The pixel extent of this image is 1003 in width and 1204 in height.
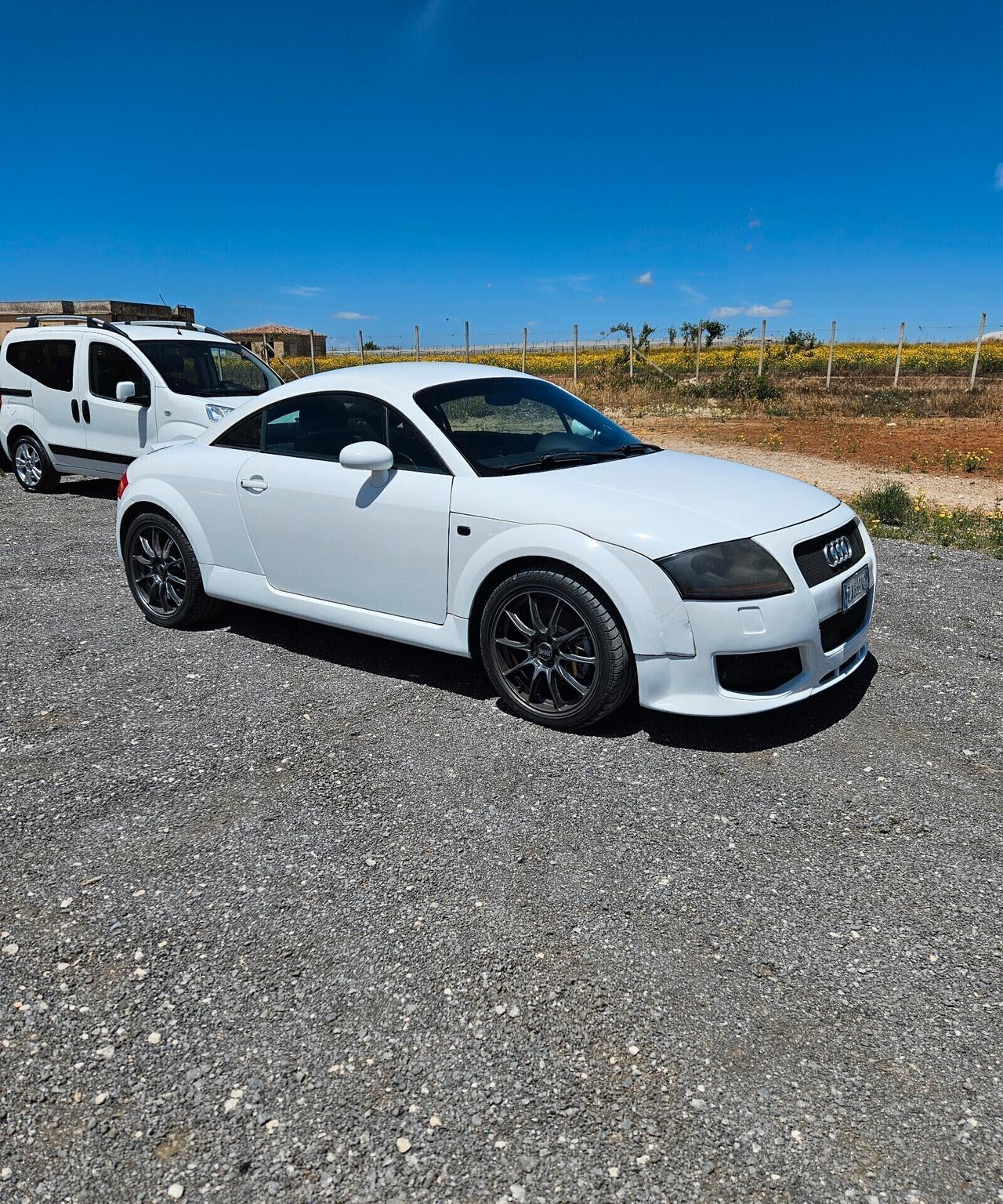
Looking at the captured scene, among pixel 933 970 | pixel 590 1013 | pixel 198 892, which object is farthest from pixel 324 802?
pixel 933 970

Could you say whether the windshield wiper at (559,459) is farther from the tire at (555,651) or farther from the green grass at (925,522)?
the green grass at (925,522)

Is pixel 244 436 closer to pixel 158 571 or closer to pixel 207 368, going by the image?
pixel 158 571

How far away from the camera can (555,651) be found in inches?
164

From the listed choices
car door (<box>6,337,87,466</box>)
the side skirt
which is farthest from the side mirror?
car door (<box>6,337,87,466</box>)

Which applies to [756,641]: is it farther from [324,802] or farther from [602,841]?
[324,802]

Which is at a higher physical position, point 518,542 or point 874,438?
point 518,542

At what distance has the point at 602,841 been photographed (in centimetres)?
339

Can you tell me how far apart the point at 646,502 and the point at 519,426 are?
43.9 inches

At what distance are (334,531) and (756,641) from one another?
7.16 ft

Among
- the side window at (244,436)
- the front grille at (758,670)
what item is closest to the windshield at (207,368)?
the side window at (244,436)

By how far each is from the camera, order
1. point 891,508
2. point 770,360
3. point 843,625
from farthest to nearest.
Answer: point 770,360 < point 891,508 < point 843,625

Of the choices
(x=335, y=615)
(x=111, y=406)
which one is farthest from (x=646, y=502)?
(x=111, y=406)

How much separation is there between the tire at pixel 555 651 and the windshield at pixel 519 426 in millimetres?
691

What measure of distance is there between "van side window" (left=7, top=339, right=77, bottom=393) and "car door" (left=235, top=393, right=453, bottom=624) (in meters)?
6.44
